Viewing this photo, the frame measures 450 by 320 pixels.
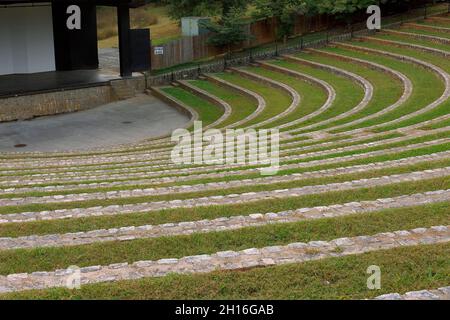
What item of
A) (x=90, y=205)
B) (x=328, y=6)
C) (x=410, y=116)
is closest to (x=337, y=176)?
(x=90, y=205)

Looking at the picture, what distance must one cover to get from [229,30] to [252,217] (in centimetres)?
2852

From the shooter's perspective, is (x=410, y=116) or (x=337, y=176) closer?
(x=337, y=176)

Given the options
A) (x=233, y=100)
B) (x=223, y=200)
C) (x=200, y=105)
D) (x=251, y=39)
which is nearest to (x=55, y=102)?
(x=200, y=105)

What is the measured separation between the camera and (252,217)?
920 cm

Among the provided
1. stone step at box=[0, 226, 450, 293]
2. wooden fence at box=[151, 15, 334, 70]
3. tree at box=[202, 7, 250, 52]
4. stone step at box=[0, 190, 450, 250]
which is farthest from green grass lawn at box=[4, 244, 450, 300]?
tree at box=[202, 7, 250, 52]

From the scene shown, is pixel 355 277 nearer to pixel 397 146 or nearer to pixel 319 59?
pixel 397 146

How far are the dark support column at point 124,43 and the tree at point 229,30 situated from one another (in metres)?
6.05

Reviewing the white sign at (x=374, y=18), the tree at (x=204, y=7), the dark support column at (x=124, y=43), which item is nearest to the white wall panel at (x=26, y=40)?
the dark support column at (x=124, y=43)

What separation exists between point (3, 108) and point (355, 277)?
80.0 feet

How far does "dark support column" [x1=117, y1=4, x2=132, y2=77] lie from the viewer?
106 ft

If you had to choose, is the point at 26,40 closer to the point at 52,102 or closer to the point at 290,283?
the point at 52,102

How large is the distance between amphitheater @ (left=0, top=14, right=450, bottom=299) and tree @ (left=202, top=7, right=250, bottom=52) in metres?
16.9

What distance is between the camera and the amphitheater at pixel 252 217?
657 centimetres

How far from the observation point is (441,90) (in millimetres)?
21422
